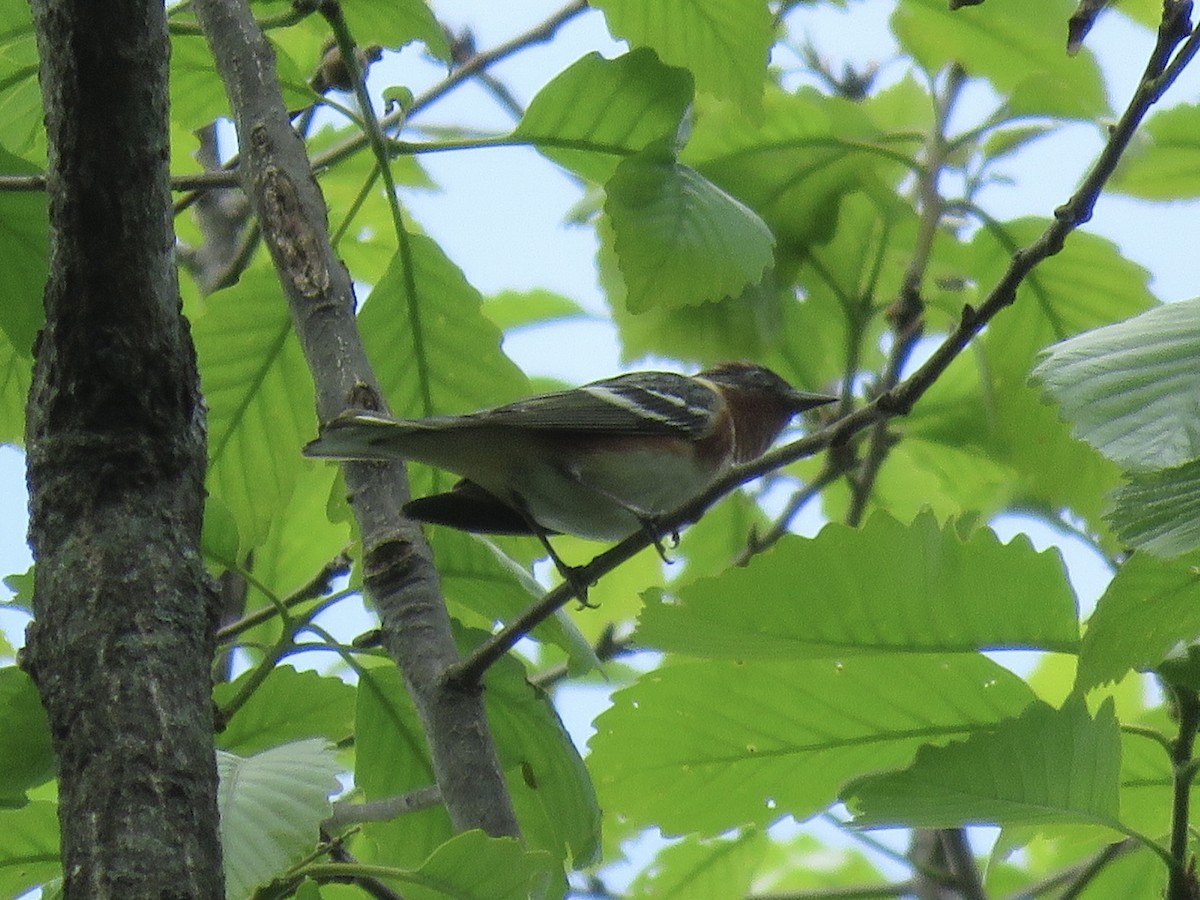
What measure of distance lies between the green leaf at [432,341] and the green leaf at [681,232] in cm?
31

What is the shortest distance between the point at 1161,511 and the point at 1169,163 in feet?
8.75

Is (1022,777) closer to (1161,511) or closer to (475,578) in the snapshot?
(1161,511)

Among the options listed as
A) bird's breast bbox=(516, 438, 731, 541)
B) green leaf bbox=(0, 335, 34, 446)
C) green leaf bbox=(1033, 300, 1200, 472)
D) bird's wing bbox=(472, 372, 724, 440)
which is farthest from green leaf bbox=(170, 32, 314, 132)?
green leaf bbox=(1033, 300, 1200, 472)

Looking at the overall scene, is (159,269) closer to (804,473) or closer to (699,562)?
(699,562)

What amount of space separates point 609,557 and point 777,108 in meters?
1.64

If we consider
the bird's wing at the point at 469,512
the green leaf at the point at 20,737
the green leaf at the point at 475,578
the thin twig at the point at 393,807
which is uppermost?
the bird's wing at the point at 469,512

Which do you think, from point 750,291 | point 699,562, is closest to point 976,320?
point 750,291

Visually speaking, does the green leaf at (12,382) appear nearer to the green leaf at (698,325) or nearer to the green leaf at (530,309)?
the green leaf at (698,325)

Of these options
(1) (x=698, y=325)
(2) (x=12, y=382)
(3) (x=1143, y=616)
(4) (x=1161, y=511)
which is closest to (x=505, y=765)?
(3) (x=1143, y=616)

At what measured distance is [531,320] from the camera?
5344 mm

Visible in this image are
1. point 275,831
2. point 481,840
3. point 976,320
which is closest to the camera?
point 976,320

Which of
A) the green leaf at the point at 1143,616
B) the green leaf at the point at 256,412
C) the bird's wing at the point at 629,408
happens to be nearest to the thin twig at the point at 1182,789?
the green leaf at the point at 1143,616

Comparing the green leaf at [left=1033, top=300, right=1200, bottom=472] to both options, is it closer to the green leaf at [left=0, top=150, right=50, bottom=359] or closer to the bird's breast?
the bird's breast

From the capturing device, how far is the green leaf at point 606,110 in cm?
304
